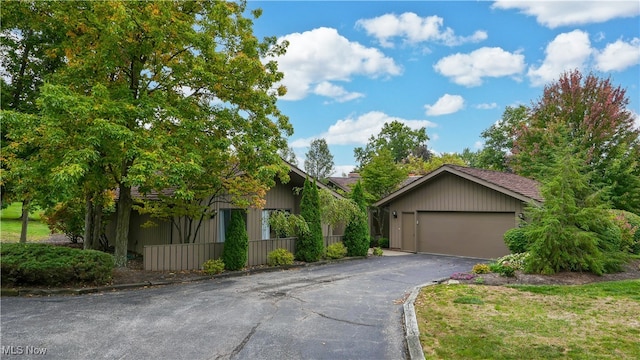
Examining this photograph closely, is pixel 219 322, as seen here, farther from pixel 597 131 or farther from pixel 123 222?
pixel 597 131

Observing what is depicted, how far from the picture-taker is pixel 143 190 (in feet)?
34.6

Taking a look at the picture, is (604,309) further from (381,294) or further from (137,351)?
(137,351)

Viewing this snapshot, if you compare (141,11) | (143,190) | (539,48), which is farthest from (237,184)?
(539,48)

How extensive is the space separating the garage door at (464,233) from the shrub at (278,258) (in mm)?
7457

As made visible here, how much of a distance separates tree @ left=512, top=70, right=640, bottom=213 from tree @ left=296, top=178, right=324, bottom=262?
11182 mm

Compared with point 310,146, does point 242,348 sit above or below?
below

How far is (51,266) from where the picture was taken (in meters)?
8.38

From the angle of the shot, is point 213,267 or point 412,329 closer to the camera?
point 412,329

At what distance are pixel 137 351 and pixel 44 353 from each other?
113cm

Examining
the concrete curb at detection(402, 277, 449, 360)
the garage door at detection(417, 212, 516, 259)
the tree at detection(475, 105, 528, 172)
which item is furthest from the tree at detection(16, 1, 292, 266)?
the tree at detection(475, 105, 528, 172)

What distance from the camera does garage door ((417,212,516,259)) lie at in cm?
1526

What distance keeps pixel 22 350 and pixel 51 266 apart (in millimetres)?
3972

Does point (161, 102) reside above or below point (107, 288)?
above

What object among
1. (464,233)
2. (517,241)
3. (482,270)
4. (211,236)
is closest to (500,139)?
(464,233)
